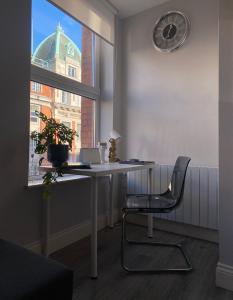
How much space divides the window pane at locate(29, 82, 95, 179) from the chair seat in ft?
2.49

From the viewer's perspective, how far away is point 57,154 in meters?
1.73

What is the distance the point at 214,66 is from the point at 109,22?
4.20ft

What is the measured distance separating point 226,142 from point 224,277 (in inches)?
35.3

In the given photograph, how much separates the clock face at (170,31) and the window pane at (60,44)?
0.78 m

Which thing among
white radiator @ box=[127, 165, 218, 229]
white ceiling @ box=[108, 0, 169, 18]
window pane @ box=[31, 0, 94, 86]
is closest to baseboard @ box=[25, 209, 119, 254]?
white radiator @ box=[127, 165, 218, 229]

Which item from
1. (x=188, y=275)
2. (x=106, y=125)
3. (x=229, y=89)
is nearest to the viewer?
(x=229, y=89)

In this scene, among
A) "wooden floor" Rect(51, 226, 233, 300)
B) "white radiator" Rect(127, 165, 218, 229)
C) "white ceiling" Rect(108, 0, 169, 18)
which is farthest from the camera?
"white ceiling" Rect(108, 0, 169, 18)

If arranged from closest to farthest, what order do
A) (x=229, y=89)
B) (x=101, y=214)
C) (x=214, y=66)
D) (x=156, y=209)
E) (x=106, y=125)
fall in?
(x=229, y=89) < (x=156, y=209) < (x=214, y=66) < (x=101, y=214) < (x=106, y=125)

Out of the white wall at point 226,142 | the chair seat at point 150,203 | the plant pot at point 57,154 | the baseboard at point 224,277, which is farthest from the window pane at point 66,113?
the baseboard at point 224,277

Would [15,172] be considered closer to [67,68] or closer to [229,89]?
[67,68]

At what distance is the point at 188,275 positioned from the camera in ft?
5.49

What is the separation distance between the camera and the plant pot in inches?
67.5

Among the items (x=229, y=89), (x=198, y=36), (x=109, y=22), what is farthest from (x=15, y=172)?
(x=198, y=36)

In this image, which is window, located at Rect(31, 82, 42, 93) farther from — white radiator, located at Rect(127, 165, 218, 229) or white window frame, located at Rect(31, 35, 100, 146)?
white radiator, located at Rect(127, 165, 218, 229)
